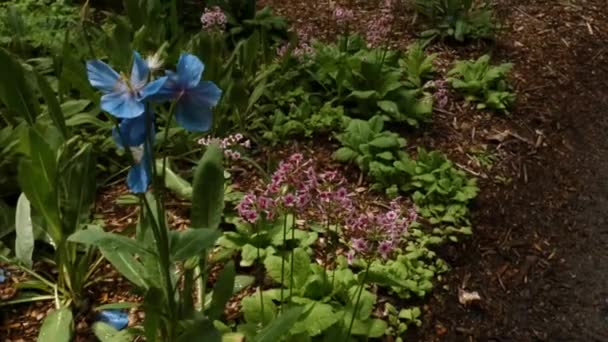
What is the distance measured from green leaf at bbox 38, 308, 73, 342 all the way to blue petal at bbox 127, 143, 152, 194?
0.82 meters

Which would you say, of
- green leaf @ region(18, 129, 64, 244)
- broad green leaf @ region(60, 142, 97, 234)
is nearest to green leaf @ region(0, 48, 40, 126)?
broad green leaf @ region(60, 142, 97, 234)

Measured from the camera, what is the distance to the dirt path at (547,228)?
2.70 m

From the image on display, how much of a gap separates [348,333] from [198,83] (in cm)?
102

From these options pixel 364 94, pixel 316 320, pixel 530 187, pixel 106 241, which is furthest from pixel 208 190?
pixel 530 187

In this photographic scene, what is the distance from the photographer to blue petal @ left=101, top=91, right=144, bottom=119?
1423 millimetres

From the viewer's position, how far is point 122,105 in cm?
144

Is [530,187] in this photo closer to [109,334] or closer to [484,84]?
[484,84]

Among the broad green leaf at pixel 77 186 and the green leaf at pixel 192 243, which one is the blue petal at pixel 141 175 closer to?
the green leaf at pixel 192 243

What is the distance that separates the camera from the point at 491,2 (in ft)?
16.0

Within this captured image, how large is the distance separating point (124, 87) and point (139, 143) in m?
0.14

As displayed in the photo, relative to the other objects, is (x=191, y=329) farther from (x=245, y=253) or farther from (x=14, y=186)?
(x=14, y=186)

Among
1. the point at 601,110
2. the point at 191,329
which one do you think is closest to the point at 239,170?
the point at 191,329

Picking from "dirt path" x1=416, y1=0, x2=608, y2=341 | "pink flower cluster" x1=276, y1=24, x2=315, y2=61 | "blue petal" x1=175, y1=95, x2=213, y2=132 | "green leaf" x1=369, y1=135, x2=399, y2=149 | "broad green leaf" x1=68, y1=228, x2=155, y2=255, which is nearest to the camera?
"blue petal" x1=175, y1=95, x2=213, y2=132

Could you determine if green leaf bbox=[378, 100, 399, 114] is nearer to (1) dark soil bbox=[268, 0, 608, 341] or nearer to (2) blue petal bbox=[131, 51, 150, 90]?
(1) dark soil bbox=[268, 0, 608, 341]
